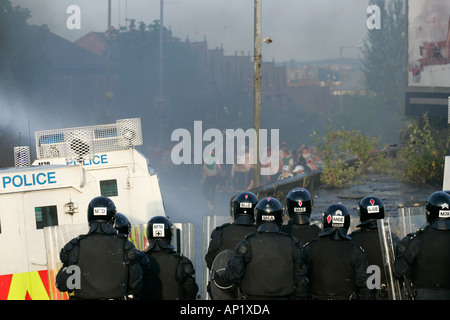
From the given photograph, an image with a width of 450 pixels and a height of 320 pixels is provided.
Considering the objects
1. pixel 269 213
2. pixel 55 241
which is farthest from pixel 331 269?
pixel 55 241

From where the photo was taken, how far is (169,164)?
3738 centimetres

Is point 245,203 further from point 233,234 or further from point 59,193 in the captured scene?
point 59,193

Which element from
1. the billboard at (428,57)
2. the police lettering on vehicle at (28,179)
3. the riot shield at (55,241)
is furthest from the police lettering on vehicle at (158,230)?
the billboard at (428,57)

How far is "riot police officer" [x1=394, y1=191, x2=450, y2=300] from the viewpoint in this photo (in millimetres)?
6584

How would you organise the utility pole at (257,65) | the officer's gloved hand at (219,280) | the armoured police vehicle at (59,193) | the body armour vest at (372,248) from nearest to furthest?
the officer's gloved hand at (219,280) < the body armour vest at (372,248) < the armoured police vehicle at (59,193) < the utility pole at (257,65)

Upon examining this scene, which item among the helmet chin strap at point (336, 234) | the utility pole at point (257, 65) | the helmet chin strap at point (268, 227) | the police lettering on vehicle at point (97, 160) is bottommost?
the helmet chin strap at point (336, 234)

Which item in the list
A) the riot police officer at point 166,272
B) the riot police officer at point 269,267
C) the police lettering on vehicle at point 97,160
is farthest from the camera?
the police lettering on vehicle at point 97,160

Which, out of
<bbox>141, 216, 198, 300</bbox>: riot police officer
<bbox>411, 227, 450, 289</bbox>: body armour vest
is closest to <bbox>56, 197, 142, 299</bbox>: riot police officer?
<bbox>141, 216, 198, 300</bbox>: riot police officer

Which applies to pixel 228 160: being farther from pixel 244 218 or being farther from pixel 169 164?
pixel 244 218

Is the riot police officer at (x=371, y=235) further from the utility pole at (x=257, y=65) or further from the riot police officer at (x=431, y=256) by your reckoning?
the utility pole at (x=257, y=65)

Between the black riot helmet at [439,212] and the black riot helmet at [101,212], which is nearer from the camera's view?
the black riot helmet at [439,212]

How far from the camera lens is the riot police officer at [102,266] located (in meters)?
6.62

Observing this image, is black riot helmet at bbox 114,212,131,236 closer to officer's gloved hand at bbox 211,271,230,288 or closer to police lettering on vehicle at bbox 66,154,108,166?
officer's gloved hand at bbox 211,271,230,288

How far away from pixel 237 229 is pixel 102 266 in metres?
1.62
